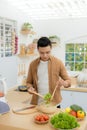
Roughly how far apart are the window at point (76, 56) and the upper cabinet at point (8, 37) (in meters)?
1.08

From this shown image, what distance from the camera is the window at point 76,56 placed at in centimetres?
395

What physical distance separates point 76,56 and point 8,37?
4.60 feet

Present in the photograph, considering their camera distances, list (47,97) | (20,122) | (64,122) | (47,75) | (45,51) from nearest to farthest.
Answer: (64,122), (20,122), (47,97), (45,51), (47,75)

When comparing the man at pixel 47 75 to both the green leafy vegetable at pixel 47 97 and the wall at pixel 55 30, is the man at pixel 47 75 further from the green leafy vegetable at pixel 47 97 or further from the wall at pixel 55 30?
the wall at pixel 55 30

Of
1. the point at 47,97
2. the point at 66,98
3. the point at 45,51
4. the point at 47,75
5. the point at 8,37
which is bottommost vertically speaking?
the point at 66,98

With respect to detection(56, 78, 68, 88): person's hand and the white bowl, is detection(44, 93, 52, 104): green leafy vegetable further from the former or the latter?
detection(56, 78, 68, 88): person's hand

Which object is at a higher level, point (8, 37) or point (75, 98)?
point (8, 37)

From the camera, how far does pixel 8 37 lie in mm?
3234

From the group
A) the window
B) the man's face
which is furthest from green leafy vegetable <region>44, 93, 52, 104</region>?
the window

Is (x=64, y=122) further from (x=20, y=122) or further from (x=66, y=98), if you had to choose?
(x=66, y=98)

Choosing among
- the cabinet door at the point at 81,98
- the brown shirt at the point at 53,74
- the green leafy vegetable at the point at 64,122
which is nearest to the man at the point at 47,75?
the brown shirt at the point at 53,74

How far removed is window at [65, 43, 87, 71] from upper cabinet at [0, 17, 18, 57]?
108cm

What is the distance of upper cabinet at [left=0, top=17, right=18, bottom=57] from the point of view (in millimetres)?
3089

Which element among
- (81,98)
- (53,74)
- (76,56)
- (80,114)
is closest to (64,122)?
(80,114)
